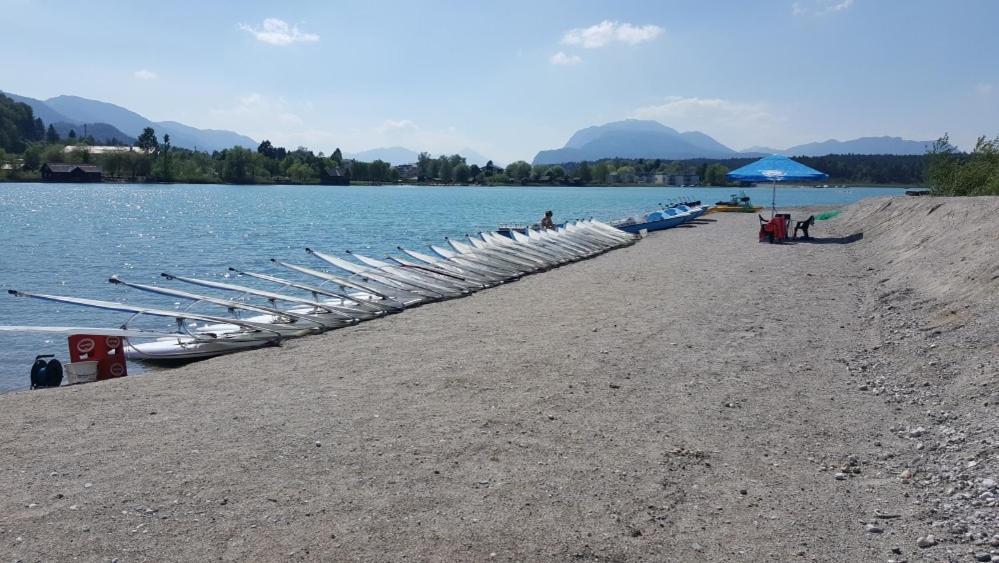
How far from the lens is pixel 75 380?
11211 millimetres

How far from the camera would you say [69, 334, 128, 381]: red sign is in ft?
37.3

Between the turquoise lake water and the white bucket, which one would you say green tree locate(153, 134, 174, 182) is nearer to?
the turquoise lake water

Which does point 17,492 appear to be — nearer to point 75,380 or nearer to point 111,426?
point 111,426

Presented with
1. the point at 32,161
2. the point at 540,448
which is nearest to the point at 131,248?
the point at 540,448

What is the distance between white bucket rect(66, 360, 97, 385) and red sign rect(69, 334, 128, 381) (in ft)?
0.27

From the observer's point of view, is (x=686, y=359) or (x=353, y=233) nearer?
(x=686, y=359)

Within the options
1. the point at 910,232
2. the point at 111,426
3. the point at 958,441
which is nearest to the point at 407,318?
the point at 111,426

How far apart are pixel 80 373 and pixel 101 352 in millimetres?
426

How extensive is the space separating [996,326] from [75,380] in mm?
12808

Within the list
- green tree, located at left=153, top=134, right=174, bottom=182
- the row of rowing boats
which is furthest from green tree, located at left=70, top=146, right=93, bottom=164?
the row of rowing boats

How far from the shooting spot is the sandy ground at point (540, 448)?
505 cm

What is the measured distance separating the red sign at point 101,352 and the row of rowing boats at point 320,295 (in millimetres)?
128

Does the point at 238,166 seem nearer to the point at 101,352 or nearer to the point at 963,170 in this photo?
the point at 963,170

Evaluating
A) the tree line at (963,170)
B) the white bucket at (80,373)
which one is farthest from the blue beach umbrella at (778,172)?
the white bucket at (80,373)
